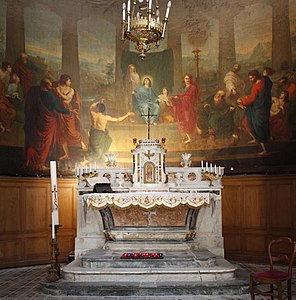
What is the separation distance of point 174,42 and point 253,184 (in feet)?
17.0

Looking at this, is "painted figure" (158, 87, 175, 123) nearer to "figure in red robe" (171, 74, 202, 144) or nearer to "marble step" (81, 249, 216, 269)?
"figure in red robe" (171, 74, 202, 144)

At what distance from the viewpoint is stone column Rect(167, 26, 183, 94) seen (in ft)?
52.0

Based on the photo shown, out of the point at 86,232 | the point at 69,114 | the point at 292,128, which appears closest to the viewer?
the point at 86,232

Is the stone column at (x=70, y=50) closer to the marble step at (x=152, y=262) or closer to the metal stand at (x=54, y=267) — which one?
the metal stand at (x=54, y=267)

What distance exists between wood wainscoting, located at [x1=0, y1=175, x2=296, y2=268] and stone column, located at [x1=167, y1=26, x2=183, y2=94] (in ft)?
11.3

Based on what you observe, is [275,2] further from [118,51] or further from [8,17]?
[8,17]

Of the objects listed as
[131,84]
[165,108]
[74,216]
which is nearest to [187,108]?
[165,108]

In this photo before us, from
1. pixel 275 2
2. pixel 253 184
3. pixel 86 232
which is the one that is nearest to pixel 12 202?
pixel 86 232

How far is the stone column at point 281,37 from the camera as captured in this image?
14109mm

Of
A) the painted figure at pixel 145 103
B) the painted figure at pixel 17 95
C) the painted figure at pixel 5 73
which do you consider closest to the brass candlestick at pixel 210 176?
the painted figure at pixel 145 103

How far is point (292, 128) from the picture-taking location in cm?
1384

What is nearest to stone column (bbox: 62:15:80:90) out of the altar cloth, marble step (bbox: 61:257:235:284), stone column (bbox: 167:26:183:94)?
stone column (bbox: 167:26:183:94)

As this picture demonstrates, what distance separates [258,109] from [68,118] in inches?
224

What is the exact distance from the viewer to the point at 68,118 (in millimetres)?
15117
